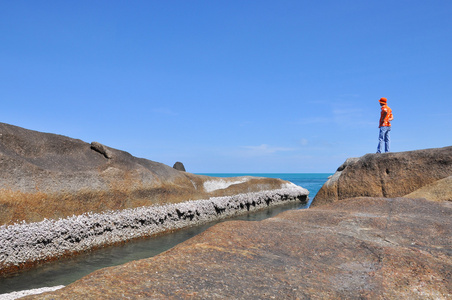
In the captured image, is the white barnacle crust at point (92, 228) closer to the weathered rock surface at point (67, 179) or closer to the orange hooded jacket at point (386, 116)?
the weathered rock surface at point (67, 179)

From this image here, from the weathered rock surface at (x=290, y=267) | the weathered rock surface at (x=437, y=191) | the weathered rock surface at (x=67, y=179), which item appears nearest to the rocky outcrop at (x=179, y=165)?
the weathered rock surface at (x=67, y=179)

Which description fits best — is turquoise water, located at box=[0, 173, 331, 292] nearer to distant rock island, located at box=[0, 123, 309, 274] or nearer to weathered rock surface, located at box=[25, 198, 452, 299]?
distant rock island, located at box=[0, 123, 309, 274]

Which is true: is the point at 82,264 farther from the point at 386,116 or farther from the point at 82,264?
the point at 386,116

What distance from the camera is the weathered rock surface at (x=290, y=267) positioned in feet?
7.14

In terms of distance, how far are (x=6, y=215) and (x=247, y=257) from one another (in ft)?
22.1

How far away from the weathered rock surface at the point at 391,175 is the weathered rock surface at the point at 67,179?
568 cm

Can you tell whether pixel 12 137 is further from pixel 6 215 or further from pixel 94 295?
pixel 94 295

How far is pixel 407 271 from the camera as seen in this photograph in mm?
2854

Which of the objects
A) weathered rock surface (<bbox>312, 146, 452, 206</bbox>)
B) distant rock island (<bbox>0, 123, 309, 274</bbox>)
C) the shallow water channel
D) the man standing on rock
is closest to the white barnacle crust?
distant rock island (<bbox>0, 123, 309, 274</bbox>)

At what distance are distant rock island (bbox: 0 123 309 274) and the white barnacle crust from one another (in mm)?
18

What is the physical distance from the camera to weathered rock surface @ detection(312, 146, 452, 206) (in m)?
9.07

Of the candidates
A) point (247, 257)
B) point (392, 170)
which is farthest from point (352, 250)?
point (392, 170)

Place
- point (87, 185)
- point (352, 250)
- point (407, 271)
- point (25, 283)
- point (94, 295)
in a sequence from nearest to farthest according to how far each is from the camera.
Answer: point (94, 295) < point (407, 271) < point (352, 250) < point (25, 283) < point (87, 185)

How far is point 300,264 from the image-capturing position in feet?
9.26
